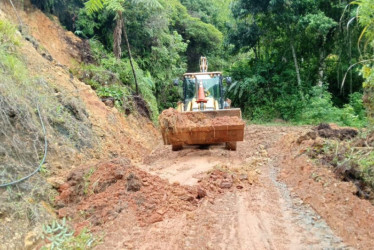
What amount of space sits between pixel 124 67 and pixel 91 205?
1199cm

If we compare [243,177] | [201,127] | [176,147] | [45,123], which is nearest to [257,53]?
[176,147]

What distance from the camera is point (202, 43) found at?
92.7 feet

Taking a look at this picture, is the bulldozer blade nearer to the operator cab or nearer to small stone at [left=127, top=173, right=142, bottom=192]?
the operator cab

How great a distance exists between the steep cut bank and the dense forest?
1.32 meters

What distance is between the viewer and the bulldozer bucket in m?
9.39

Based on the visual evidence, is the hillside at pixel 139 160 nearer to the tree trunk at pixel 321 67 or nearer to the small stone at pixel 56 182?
the small stone at pixel 56 182

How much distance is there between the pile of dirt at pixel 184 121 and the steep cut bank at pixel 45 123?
1.70m

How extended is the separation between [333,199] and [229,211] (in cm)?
157

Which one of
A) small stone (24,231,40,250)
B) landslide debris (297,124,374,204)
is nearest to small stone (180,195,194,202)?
small stone (24,231,40,250)

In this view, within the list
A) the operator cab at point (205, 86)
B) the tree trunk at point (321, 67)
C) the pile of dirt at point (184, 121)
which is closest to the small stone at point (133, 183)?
the pile of dirt at point (184, 121)

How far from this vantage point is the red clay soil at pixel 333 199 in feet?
14.8

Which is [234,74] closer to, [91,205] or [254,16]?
[254,16]

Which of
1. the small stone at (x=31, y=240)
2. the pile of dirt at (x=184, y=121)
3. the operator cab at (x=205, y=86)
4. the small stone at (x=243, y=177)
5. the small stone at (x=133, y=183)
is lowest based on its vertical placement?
the small stone at (x=243, y=177)

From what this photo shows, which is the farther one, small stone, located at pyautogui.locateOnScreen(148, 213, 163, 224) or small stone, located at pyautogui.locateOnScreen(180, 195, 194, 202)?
small stone, located at pyautogui.locateOnScreen(180, 195, 194, 202)
